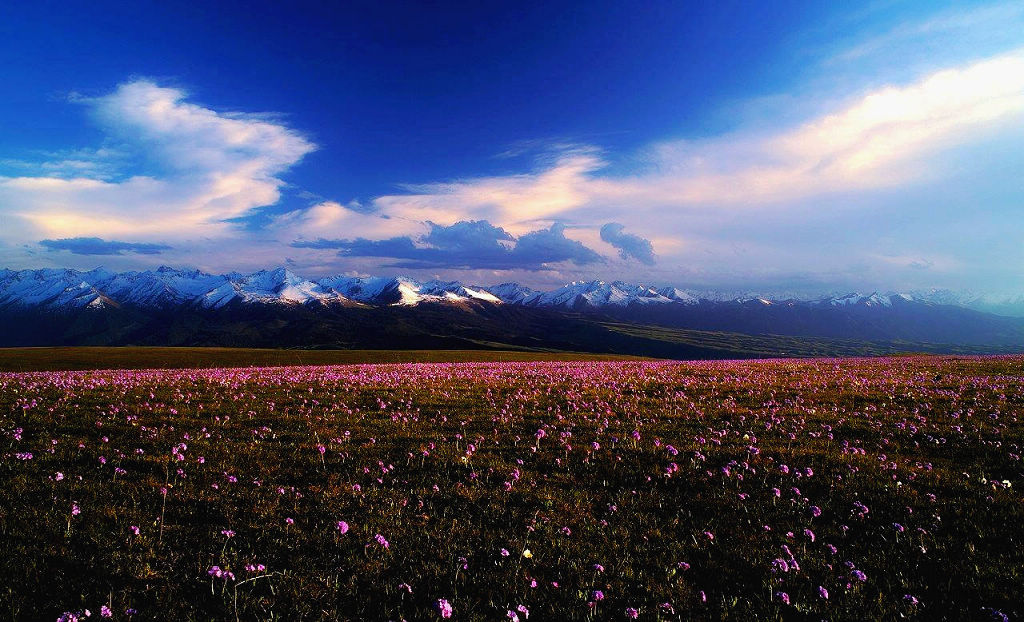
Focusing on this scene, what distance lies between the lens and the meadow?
5539 millimetres

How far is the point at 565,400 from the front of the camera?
18.7 metres

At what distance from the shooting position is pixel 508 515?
8039 mm

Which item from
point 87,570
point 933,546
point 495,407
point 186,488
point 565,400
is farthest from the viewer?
point 565,400

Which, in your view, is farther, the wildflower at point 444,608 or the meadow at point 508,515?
the meadow at point 508,515

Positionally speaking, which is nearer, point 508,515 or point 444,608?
point 444,608

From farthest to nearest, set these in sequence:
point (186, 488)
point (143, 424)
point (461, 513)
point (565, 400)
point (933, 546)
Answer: point (565, 400)
point (143, 424)
point (186, 488)
point (461, 513)
point (933, 546)

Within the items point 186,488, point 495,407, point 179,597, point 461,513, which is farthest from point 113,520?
point 495,407

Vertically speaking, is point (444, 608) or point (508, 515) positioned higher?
point (444, 608)

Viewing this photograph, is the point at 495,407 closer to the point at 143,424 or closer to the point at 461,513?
the point at 461,513

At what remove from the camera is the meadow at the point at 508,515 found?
5.54 meters

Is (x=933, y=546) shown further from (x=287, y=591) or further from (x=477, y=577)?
(x=287, y=591)

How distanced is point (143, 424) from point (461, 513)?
1211 cm

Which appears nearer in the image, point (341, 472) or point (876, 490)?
point (876, 490)

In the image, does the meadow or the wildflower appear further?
the meadow
